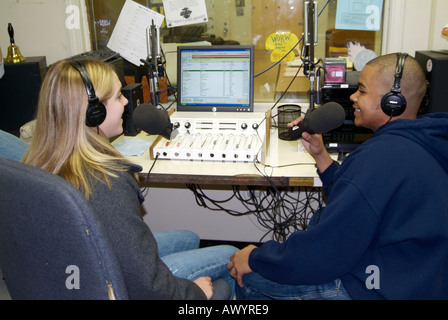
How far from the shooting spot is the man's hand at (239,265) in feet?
4.58

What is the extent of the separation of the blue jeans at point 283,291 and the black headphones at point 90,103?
27.0 inches

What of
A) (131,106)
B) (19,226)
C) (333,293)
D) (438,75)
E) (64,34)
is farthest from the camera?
(64,34)

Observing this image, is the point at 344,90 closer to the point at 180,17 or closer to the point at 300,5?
the point at 300,5

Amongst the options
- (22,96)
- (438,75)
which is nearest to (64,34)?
(22,96)

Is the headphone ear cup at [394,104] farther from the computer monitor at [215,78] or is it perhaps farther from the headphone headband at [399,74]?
the computer monitor at [215,78]

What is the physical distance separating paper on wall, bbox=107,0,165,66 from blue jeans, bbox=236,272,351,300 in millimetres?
1394

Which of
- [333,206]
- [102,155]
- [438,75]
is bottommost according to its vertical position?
[333,206]

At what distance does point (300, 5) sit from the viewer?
7.25 ft

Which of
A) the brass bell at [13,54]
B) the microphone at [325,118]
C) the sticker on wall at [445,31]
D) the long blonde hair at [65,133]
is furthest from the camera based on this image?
the brass bell at [13,54]

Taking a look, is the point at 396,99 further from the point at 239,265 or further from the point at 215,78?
the point at 215,78

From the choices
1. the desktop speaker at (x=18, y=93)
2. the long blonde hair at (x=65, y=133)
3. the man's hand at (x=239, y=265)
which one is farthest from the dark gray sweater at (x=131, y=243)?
the desktop speaker at (x=18, y=93)

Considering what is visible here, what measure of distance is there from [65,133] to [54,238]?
419 mm

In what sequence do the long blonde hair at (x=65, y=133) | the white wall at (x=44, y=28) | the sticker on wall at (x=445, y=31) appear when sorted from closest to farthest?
the long blonde hair at (x=65, y=133) < the sticker on wall at (x=445, y=31) < the white wall at (x=44, y=28)

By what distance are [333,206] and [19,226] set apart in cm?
74
